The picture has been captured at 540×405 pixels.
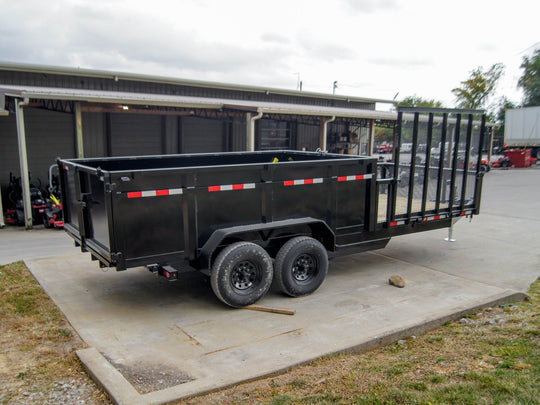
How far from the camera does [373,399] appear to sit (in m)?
3.52

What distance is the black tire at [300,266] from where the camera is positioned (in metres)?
5.99

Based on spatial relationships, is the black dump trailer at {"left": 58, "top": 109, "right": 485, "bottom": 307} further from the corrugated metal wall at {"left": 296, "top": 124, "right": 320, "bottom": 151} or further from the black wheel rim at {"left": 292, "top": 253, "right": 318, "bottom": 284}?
the corrugated metal wall at {"left": 296, "top": 124, "right": 320, "bottom": 151}

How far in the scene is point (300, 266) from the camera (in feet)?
20.5

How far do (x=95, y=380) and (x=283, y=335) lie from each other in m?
1.93

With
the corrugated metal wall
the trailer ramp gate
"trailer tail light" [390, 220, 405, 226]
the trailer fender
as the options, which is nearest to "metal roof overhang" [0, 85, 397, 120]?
the corrugated metal wall

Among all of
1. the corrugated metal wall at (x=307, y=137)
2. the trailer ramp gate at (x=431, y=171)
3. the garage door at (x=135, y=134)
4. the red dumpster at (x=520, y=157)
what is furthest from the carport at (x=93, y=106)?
the red dumpster at (x=520, y=157)

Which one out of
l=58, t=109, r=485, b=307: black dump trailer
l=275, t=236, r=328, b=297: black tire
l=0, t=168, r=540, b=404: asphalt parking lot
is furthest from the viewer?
l=275, t=236, r=328, b=297: black tire

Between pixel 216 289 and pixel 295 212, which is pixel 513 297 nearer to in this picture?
pixel 295 212

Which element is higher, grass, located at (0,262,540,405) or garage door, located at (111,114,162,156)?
garage door, located at (111,114,162,156)

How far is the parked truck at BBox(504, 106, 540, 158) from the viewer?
32.9 meters

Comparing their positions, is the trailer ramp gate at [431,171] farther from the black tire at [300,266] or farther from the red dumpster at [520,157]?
the red dumpster at [520,157]

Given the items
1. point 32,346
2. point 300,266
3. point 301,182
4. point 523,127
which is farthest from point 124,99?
point 523,127

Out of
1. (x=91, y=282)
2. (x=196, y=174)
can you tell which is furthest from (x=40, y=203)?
(x=196, y=174)

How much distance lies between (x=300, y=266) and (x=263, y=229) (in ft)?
2.68
